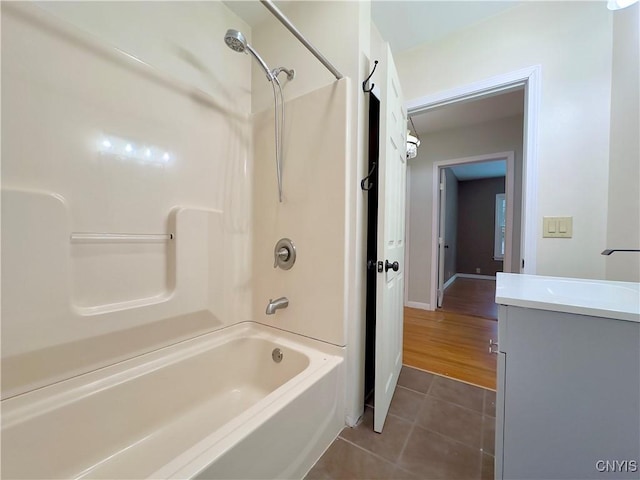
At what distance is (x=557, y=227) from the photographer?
1483 mm

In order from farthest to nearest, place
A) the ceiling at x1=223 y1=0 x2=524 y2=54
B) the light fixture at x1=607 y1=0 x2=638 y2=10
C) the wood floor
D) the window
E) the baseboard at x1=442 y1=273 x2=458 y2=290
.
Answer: the window
the baseboard at x1=442 y1=273 x2=458 y2=290
the wood floor
the ceiling at x1=223 y1=0 x2=524 y2=54
the light fixture at x1=607 y1=0 x2=638 y2=10

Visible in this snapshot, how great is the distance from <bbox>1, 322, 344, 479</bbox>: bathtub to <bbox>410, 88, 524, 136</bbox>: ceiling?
262cm

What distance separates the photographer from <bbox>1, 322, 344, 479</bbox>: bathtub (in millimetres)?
807

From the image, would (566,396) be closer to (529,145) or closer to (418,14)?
(529,145)

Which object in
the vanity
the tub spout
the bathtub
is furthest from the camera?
the tub spout

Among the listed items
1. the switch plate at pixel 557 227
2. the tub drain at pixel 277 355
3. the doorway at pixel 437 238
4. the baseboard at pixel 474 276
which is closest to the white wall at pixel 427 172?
the doorway at pixel 437 238

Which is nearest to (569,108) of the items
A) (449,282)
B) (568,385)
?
→ (568,385)

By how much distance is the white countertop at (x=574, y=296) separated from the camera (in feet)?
2.26

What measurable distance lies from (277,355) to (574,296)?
1337 millimetres

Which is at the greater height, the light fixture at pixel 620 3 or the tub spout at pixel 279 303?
the light fixture at pixel 620 3

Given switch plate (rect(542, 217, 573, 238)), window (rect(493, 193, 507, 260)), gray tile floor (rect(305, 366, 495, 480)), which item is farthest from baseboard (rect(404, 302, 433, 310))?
window (rect(493, 193, 507, 260))

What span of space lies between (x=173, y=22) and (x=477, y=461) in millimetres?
2632

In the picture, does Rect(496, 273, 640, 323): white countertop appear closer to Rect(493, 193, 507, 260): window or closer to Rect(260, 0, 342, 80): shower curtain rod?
Rect(260, 0, 342, 80): shower curtain rod

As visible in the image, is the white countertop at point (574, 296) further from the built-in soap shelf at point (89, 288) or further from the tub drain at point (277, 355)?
the built-in soap shelf at point (89, 288)
